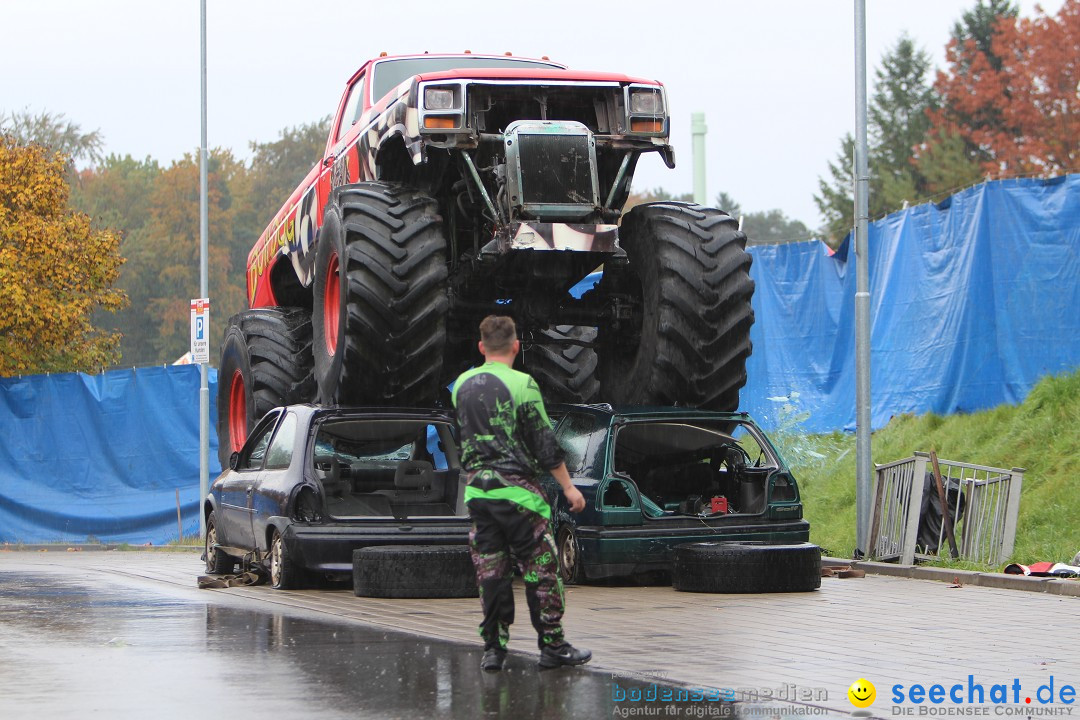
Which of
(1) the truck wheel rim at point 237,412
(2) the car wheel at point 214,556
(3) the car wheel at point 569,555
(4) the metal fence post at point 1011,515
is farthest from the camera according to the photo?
(1) the truck wheel rim at point 237,412

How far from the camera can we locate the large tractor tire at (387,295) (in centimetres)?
1191

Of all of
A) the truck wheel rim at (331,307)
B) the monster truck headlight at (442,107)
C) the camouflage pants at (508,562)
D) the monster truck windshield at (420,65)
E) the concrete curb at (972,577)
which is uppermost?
the monster truck windshield at (420,65)

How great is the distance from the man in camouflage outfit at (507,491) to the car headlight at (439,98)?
15.3ft

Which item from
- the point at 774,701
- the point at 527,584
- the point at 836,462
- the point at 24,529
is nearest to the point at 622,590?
the point at 527,584

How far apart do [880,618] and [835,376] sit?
11.3 metres

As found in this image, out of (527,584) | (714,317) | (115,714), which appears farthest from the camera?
(714,317)

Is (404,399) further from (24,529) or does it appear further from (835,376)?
(24,529)

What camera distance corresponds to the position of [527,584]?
7.59 m

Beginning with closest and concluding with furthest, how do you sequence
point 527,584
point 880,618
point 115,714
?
point 115,714
point 527,584
point 880,618

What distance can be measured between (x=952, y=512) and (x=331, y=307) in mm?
5548

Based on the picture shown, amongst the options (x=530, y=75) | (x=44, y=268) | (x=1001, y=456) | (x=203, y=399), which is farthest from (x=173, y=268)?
(x=530, y=75)

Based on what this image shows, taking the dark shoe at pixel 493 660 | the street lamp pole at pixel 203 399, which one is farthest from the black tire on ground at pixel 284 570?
the street lamp pole at pixel 203 399

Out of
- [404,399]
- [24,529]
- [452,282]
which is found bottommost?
[24,529]

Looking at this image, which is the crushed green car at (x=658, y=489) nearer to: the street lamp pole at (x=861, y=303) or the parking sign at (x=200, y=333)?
the street lamp pole at (x=861, y=303)
